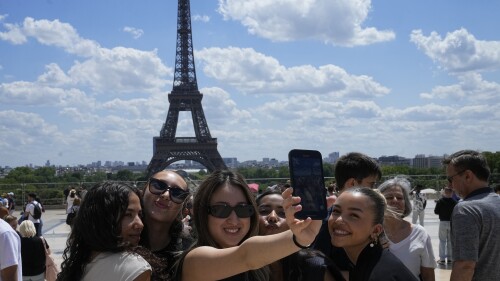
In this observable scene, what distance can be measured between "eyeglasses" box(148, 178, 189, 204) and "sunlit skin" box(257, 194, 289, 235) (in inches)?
18.9

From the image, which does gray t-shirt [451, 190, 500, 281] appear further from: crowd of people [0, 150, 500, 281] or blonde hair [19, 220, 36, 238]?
blonde hair [19, 220, 36, 238]

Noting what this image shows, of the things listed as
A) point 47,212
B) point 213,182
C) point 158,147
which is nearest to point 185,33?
point 158,147

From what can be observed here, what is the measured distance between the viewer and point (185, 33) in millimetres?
58375

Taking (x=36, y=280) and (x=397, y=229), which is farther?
(x=36, y=280)

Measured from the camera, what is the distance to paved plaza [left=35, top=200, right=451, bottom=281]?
9.80 metres

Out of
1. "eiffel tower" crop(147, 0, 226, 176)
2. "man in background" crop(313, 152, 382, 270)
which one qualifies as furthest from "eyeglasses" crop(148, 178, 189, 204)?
"eiffel tower" crop(147, 0, 226, 176)

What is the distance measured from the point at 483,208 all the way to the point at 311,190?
1839mm

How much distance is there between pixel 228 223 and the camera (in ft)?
8.56

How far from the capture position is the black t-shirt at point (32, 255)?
6.37 m

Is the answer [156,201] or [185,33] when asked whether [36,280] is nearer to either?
[156,201]

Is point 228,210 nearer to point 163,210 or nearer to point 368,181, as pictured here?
point 163,210

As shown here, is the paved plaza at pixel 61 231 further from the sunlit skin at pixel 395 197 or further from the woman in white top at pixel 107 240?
the woman in white top at pixel 107 240

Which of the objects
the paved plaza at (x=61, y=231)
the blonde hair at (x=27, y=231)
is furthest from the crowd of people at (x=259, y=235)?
the paved plaza at (x=61, y=231)

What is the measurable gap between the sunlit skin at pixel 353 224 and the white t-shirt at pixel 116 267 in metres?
0.97
